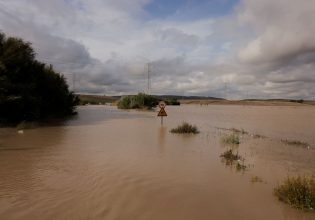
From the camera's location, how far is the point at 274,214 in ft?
21.5

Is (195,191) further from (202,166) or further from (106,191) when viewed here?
(202,166)

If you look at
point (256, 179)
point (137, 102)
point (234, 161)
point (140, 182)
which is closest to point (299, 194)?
point (256, 179)

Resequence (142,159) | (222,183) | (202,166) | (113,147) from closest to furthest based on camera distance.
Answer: (222,183)
(202,166)
(142,159)
(113,147)

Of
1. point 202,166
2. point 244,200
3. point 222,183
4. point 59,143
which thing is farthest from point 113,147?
point 244,200

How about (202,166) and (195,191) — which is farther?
(202,166)

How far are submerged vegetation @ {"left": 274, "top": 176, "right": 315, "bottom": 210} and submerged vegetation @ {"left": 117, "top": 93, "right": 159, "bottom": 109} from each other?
57341 mm

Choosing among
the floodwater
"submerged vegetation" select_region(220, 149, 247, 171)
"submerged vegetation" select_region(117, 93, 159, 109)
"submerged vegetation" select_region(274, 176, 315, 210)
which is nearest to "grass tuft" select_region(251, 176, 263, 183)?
the floodwater

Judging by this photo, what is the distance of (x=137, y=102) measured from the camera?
215 feet

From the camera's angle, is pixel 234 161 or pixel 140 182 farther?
pixel 234 161

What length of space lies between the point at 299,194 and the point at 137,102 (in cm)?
5909

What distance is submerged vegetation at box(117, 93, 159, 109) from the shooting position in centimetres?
6538

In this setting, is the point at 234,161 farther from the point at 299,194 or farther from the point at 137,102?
the point at 137,102

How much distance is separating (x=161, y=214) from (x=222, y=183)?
2890mm

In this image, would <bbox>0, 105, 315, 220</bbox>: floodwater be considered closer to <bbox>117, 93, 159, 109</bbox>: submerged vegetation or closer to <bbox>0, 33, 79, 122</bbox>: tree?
<bbox>0, 33, 79, 122</bbox>: tree
